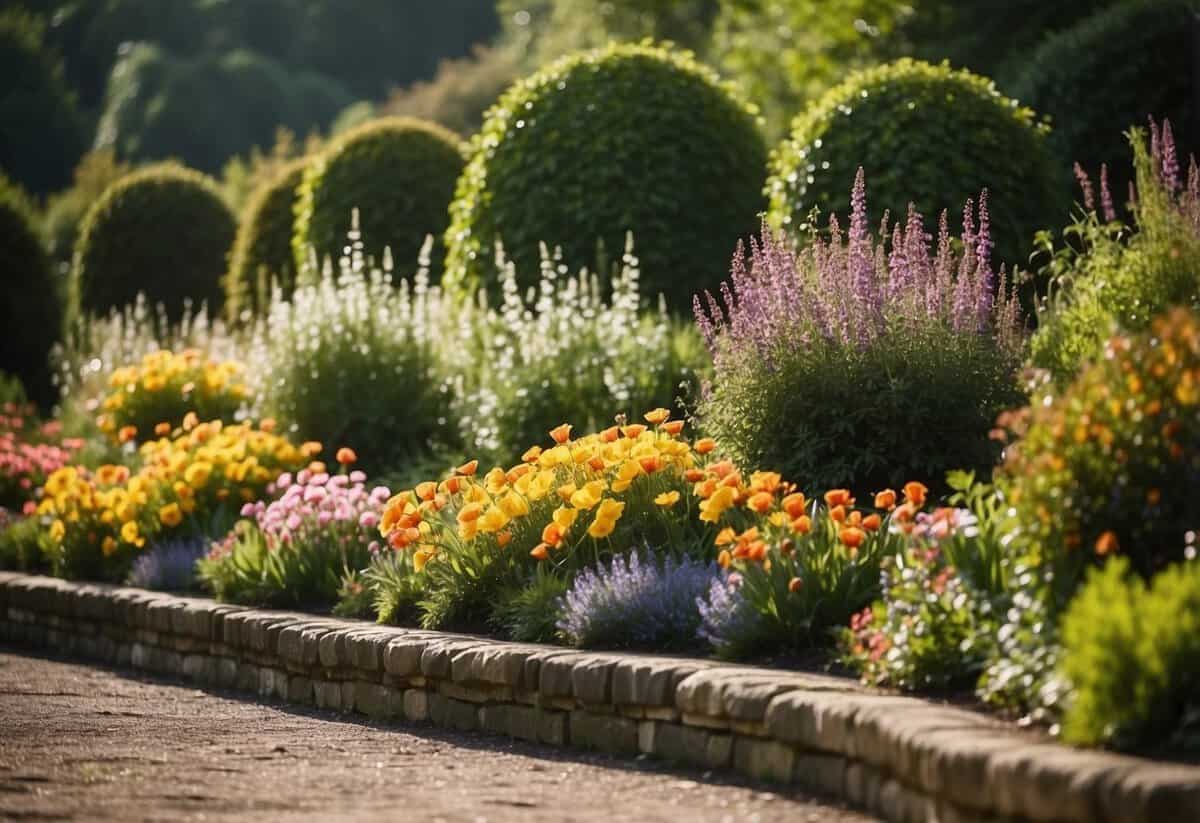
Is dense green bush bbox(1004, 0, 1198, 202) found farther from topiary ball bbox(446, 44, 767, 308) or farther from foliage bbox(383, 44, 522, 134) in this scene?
foliage bbox(383, 44, 522, 134)

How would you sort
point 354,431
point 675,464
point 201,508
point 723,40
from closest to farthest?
point 675,464
point 201,508
point 354,431
point 723,40

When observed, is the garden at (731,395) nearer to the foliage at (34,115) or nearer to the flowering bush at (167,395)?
the flowering bush at (167,395)

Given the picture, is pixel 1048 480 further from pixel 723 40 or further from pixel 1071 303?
pixel 723 40

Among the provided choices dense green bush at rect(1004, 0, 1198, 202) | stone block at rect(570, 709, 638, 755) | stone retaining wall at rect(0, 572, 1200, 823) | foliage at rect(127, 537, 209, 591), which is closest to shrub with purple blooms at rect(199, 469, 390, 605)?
stone retaining wall at rect(0, 572, 1200, 823)

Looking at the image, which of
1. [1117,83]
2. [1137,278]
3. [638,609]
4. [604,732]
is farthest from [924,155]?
[604,732]

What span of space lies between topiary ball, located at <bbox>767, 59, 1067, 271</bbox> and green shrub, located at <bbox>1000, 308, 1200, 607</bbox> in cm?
456

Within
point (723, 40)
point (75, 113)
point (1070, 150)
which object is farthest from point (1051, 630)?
point (75, 113)

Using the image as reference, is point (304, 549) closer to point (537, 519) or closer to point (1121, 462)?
point (537, 519)

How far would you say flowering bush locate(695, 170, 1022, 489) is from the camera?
6.43 metres

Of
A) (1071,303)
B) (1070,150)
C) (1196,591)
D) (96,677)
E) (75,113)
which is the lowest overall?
(96,677)

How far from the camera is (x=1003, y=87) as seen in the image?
13727 millimetres

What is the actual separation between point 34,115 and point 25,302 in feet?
90.3

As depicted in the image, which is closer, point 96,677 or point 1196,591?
point 1196,591

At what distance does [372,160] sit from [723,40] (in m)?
11.8
